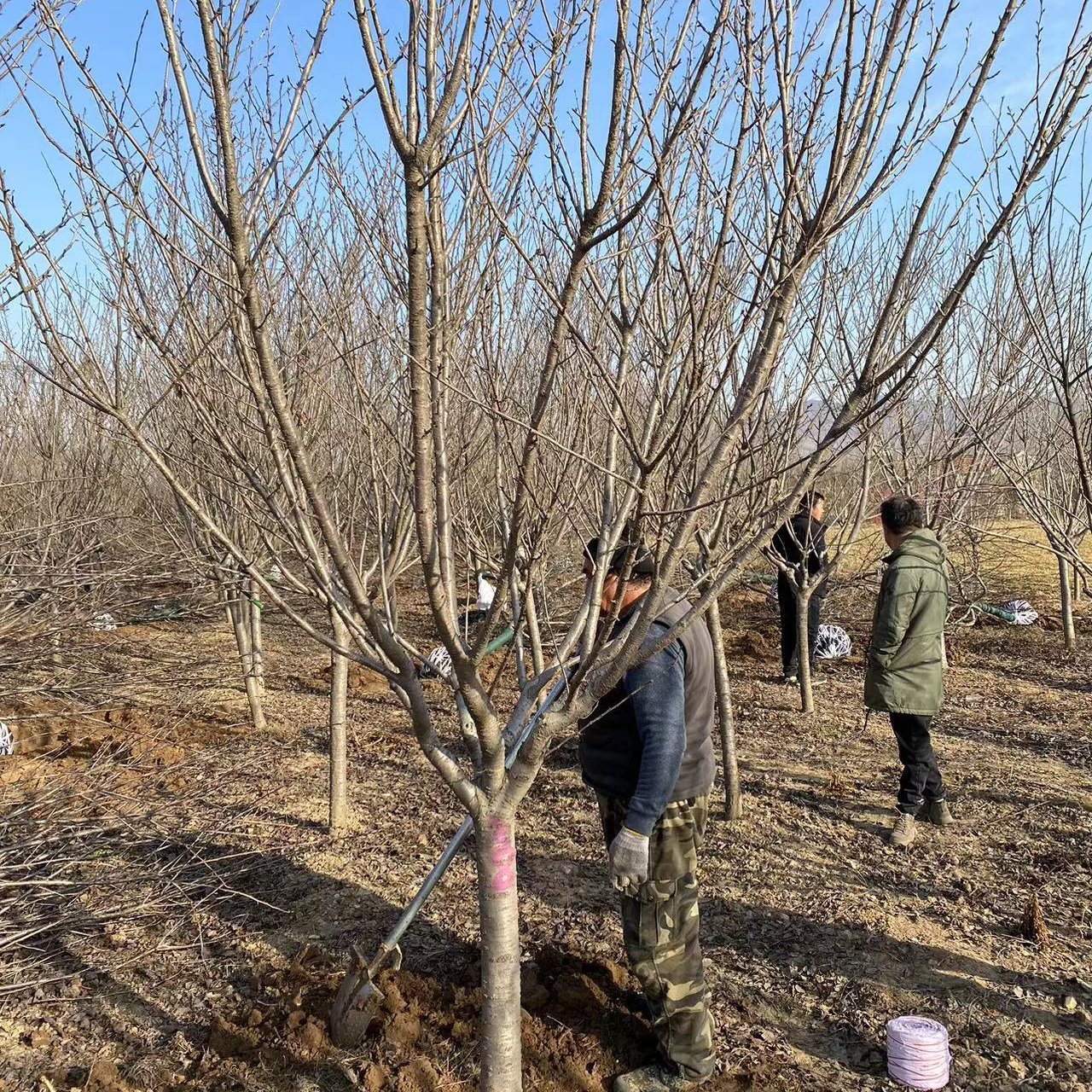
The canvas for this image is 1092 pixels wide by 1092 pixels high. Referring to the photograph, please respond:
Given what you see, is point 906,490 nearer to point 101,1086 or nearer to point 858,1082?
point 858,1082

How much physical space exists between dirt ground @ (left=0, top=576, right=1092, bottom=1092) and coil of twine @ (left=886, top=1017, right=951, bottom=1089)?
0.09 metres

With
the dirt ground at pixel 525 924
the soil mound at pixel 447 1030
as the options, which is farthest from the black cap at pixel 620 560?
the soil mound at pixel 447 1030

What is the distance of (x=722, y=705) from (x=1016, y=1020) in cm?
197

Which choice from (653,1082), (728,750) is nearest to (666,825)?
(653,1082)

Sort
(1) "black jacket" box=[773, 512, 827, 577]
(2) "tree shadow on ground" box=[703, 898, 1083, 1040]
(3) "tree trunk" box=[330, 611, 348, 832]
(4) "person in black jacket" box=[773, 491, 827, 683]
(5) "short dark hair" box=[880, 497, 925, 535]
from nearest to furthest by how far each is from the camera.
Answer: (2) "tree shadow on ground" box=[703, 898, 1083, 1040], (5) "short dark hair" box=[880, 497, 925, 535], (3) "tree trunk" box=[330, 611, 348, 832], (1) "black jacket" box=[773, 512, 827, 577], (4) "person in black jacket" box=[773, 491, 827, 683]

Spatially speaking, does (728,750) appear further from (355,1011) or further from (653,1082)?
(355,1011)

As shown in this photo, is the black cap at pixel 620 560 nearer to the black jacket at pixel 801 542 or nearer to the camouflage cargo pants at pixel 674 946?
the camouflage cargo pants at pixel 674 946

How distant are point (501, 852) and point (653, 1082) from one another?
3.34 feet

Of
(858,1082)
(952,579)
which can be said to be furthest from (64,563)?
(952,579)

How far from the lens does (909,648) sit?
15.0 feet

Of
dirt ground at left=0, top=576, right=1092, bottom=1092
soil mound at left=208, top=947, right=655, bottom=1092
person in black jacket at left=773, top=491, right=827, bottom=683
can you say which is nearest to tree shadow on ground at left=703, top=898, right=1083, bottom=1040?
dirt ground at left=0, top=576, right=1092, bottom=1092

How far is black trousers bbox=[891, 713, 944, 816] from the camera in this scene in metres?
4.54

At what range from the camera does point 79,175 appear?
10.3ft

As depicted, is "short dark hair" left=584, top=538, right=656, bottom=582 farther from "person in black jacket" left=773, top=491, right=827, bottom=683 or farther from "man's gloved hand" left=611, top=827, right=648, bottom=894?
"person in black jacket" left=773, top=491, right=827, bottom=683
